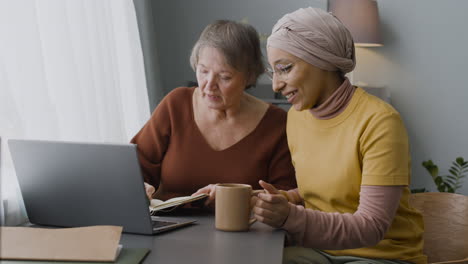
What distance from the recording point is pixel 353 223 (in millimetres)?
1298

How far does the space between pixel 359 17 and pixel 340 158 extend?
2.40 meters

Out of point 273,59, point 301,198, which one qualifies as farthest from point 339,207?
point 273,59

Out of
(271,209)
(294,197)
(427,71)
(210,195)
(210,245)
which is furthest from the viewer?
(427,71)

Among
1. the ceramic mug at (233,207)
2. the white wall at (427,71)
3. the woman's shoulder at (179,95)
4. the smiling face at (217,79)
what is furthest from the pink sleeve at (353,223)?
the white wall at (427,71)

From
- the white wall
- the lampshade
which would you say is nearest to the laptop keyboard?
the lampshade

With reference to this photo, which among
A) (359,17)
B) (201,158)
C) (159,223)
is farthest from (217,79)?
(359,17)

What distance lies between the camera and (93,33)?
2.43 m

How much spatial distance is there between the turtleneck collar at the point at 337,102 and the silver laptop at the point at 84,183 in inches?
21.1

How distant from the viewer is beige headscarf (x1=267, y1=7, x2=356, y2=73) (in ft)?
4.65

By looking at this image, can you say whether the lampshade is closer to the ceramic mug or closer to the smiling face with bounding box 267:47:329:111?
the smiling face with bounding box 267:47:329:111

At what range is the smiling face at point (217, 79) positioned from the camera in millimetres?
1771

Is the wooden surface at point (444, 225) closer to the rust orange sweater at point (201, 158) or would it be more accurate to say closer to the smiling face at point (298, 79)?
the rust orange sweater at point (201, 158)


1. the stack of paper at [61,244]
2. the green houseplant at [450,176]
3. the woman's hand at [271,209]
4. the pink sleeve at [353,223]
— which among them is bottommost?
the green houseplant at [450,176]

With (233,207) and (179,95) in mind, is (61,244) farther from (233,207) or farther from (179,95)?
(179,95)
